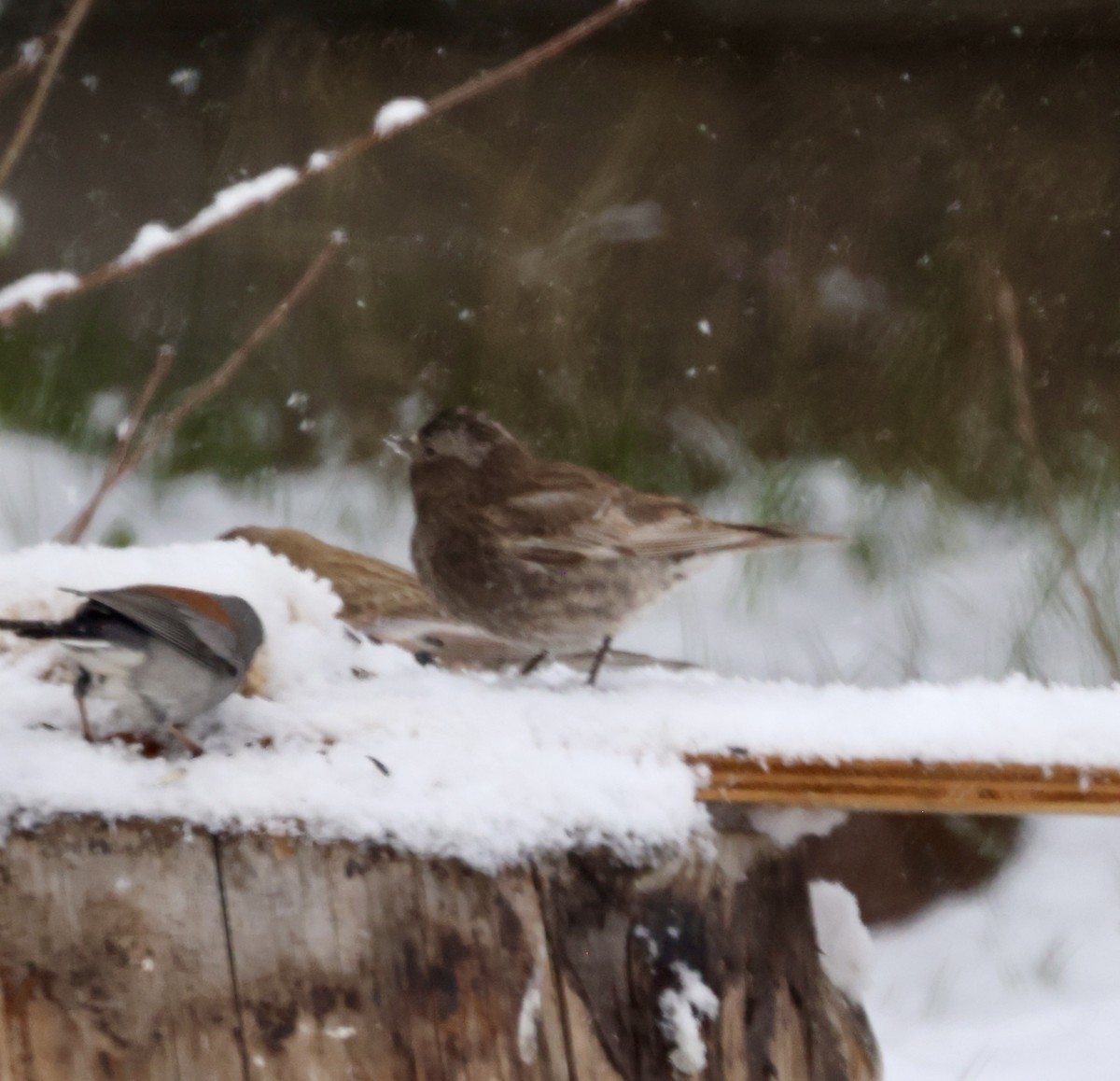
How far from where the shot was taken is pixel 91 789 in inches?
57.7

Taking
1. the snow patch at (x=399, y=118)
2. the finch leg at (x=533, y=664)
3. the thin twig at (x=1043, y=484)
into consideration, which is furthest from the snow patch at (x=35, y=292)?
the thin twig at (x=1043, y=484)

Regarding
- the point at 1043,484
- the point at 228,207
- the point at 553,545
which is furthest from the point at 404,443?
the point at 1043,484

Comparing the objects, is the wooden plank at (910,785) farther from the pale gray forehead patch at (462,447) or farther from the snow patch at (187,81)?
the snow patch at (187,81)

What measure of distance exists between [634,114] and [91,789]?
332cm

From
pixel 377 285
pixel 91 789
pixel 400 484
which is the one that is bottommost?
pixel 91 789

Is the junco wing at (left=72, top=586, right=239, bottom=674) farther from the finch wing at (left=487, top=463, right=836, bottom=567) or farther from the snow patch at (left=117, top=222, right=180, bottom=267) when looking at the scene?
the finch wing at (left=487, top=463, right=836, bottom=567)

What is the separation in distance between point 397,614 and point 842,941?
1410 millimetres

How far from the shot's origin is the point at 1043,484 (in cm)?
366

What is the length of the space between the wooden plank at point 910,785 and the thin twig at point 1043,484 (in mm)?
1405

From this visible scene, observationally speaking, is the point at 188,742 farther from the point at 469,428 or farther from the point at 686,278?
the point at 686,278

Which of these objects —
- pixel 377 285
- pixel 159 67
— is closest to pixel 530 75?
pixel 377 285

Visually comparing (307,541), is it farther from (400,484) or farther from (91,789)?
(91,789)

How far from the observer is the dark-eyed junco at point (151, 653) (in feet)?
5.08

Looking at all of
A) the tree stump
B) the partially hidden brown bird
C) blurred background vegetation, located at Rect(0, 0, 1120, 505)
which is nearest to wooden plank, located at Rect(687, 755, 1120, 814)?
the tree stump
